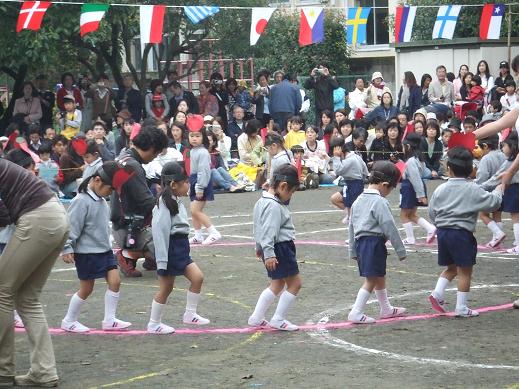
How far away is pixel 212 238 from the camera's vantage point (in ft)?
48.7

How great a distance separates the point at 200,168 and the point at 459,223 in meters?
5.54

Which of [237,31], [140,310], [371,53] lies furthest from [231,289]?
[371,53]

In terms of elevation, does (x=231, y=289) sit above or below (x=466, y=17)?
below

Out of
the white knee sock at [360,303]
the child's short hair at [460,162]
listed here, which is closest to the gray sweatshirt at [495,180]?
the child's short hair at [460,162]

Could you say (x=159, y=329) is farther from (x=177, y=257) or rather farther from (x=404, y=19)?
(x=404, y=19)

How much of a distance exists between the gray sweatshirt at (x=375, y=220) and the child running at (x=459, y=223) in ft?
1.34

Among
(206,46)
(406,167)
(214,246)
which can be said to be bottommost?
(214,246)

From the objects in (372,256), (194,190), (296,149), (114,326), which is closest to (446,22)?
(296,149)

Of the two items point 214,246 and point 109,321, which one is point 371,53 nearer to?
point 214,246

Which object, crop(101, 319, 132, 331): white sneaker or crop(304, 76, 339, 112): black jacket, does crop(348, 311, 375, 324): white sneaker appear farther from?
crop(304, 76, 339, 112): black jacket

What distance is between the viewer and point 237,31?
30469mm

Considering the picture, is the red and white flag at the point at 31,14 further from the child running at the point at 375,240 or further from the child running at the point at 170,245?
the child running at the point at 375,240

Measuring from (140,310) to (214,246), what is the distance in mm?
4063

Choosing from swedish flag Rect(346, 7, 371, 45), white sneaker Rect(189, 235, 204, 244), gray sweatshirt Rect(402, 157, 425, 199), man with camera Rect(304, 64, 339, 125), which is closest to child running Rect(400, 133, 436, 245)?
gray sweatshirt Rect(402, 157, 425, 199)
